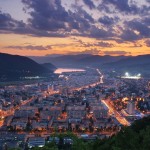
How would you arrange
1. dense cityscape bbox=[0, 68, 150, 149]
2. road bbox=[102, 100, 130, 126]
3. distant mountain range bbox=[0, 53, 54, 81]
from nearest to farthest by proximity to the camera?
dense cityscape bbox=[0, 68, 150, 149] < road bbox=[102, 100, 130, 126] < distant mountain range bbox=[0, 53, 54, 81]

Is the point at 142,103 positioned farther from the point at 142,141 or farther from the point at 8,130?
the point at 142,141

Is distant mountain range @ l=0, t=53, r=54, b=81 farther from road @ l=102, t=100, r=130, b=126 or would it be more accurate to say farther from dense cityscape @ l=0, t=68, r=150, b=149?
road @ l=102, t=100, r=130, b=126

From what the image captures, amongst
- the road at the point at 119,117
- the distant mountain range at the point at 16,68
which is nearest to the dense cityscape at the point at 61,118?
the road at the point at 119,117

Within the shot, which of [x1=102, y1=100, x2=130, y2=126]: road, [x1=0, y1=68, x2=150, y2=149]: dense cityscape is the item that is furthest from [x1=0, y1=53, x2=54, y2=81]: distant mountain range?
[x1=102, y1=100, x2=130, y2=126]: road

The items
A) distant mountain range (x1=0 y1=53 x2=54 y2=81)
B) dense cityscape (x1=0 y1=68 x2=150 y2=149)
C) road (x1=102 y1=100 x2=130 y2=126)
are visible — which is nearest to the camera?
dense cityscape (x1=0 y1=68 x2=150 y2=149)

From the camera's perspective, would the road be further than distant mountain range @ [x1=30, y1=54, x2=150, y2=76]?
No

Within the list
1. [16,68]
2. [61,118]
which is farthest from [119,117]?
[16,68]

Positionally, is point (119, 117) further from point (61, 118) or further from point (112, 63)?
point (112, 63)

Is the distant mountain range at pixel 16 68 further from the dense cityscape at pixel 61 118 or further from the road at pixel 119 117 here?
the road at pixel 119 117

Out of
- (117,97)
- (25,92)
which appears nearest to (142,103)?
(117,97)
